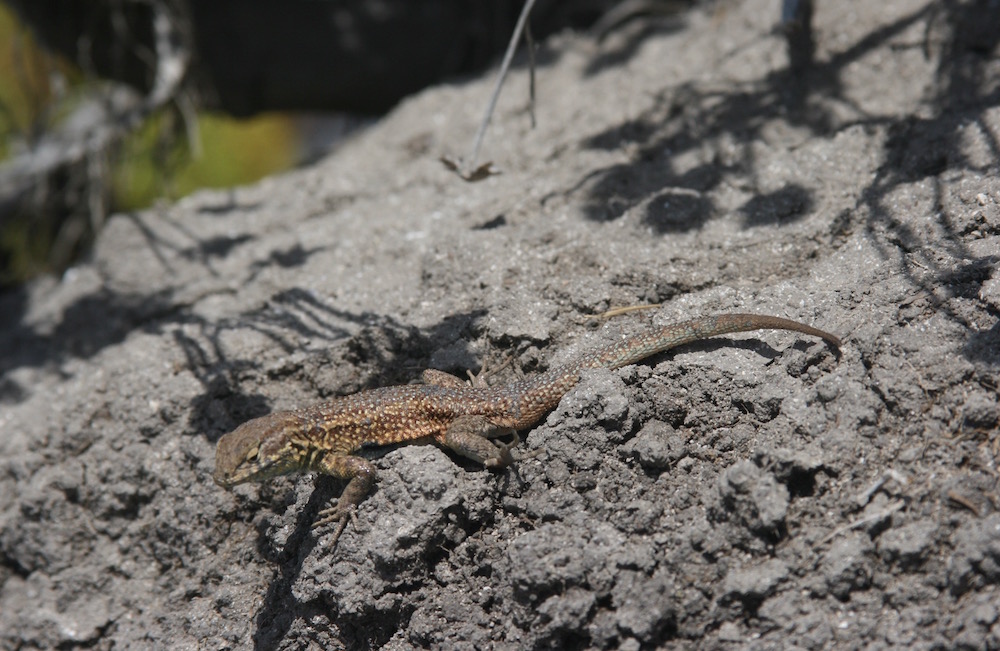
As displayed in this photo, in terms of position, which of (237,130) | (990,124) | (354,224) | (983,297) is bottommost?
(237,130)

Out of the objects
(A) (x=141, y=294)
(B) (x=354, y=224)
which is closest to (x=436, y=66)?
(B) (x=354, y=224)

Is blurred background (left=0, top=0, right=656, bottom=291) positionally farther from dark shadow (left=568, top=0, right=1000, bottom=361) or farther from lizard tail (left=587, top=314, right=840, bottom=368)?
lizard tail (left=587, top=314, right=840, bottom=368)

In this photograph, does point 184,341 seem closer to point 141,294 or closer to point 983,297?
point 141,294

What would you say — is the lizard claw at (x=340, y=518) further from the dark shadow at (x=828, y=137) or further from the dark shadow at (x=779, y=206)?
the dark shadow at (x=779, y=206)

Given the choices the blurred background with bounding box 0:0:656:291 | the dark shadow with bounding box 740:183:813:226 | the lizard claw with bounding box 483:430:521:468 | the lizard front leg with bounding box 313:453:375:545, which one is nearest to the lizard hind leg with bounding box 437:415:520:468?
the lizard claw with bounding box 483:430:521:468

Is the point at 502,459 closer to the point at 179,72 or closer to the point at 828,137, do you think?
the point at 828,137

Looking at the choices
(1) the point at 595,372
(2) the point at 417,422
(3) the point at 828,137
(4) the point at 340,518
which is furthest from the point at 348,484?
(3) the point at 828,137
